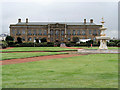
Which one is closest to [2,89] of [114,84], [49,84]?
[49,84]

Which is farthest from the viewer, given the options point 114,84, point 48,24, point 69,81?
point 48,24

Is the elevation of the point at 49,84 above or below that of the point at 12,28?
below

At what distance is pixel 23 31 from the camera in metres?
85.1

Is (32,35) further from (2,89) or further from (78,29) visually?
(2,89)

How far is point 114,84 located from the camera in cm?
723

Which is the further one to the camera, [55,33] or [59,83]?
[55,33]

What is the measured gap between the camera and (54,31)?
85375mm

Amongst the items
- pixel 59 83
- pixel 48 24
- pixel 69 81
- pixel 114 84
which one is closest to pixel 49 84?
pixel 59 83

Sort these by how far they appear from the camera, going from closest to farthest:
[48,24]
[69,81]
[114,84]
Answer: [114,84]
[69,81]
[48,24]

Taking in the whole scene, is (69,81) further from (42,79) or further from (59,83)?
(42,79)

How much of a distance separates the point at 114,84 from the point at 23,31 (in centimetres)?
8043

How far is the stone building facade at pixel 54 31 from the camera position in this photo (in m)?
84.6

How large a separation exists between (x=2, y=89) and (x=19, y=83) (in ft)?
2.86

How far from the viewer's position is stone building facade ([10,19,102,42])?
84.6m
